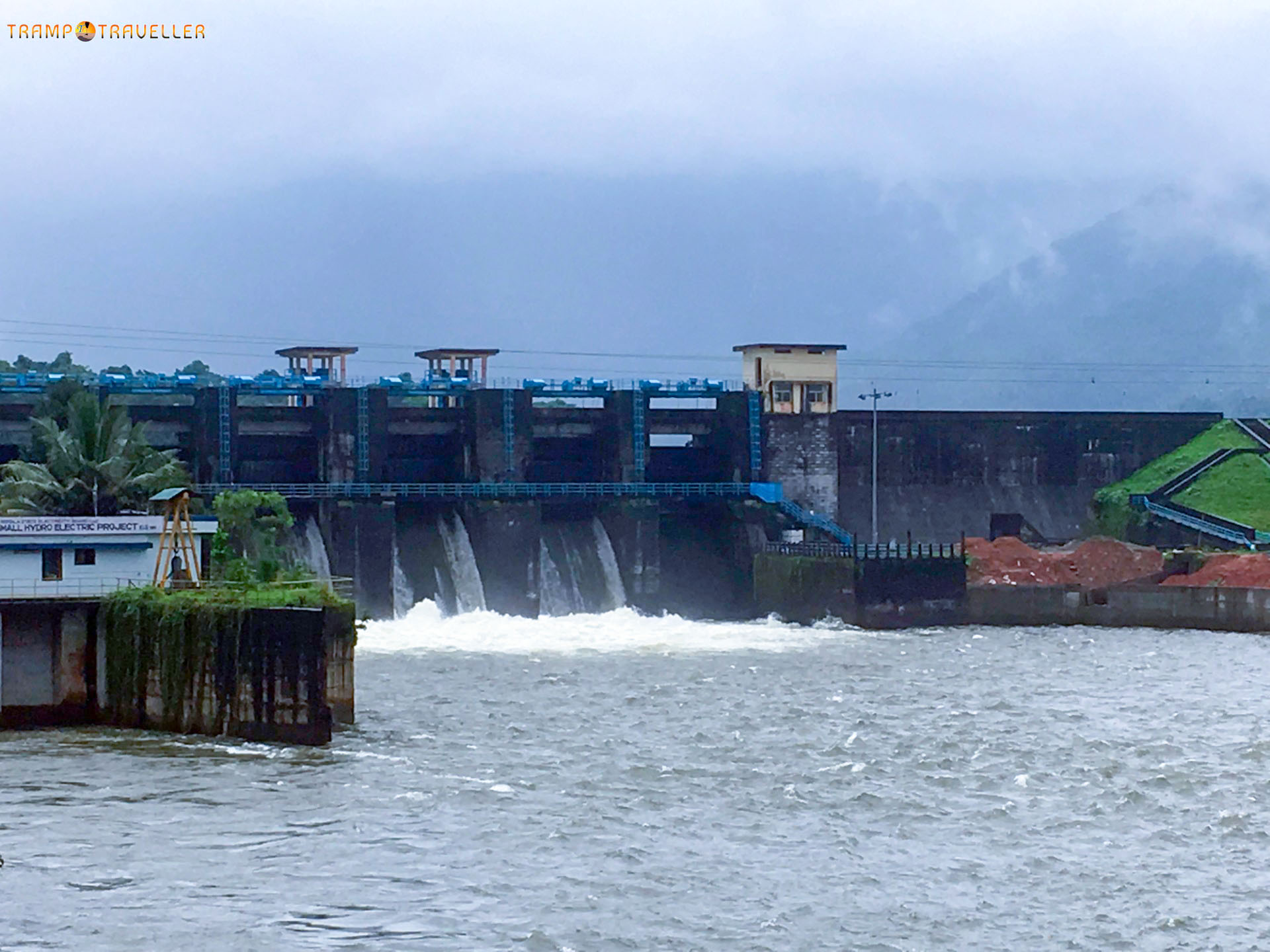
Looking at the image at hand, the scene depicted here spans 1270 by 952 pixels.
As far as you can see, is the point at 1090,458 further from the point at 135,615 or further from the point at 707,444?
the point at 135,615

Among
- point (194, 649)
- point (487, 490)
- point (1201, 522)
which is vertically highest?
point (487, 490)

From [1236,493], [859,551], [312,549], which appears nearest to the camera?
[312,549]

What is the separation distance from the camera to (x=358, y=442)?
9412 cm

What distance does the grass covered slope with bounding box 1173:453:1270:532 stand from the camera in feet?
339

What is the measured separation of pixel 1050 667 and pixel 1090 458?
4194 cm

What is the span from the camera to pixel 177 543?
181 ft

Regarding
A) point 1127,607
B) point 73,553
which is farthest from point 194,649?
point 1127,607

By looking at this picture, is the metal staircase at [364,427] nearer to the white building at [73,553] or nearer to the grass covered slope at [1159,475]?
the white building at [73,553]

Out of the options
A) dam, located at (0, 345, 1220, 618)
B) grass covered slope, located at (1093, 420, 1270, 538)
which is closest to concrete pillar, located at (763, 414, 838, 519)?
dam, located at (0, 345, 1220, 618)

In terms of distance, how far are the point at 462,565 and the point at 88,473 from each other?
24336 mm

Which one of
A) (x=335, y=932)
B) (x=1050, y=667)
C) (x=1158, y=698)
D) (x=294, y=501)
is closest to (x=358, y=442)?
(x=294, y=501)

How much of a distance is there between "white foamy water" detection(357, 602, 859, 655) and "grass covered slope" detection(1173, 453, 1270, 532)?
26.1 meters

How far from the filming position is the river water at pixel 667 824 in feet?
107

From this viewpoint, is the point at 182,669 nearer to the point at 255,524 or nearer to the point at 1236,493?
the point at 255,524
